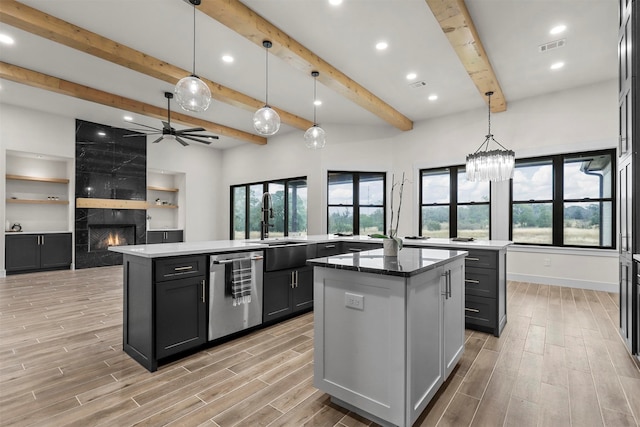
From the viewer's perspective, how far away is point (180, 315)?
2.50 m

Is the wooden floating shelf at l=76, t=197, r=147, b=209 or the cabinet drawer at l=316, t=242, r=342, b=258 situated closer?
the cabinet drawer at l=316, t=242, r=342, b=258

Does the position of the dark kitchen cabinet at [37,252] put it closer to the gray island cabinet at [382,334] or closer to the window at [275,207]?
the window at [275,207]

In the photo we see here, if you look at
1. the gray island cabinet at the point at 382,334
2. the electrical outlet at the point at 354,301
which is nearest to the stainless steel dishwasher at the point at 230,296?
the gray island cabinet at the point at 382,334

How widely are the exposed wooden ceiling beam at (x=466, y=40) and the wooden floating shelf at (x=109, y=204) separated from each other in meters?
7.67

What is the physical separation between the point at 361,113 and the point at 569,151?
3761 millimetres

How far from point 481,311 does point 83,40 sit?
5.37m

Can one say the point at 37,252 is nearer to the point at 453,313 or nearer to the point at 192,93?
the point at 192,93

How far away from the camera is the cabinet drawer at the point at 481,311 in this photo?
309 cm

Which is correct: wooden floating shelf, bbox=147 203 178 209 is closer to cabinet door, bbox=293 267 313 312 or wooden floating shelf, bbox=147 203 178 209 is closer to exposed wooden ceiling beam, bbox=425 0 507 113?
cabinet door, bbox=293 267 313 312

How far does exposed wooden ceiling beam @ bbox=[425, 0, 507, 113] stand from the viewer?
2982 millimetres

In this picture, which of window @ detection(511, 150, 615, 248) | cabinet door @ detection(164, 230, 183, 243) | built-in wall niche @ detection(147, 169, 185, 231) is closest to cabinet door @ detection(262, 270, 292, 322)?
window @ detection(511, 150, 615, 248)

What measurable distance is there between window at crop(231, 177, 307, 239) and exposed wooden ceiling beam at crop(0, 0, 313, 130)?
3383mm

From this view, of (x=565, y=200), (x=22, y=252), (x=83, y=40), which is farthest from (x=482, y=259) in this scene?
(x=22, y=252)

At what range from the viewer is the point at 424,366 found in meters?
1.79
